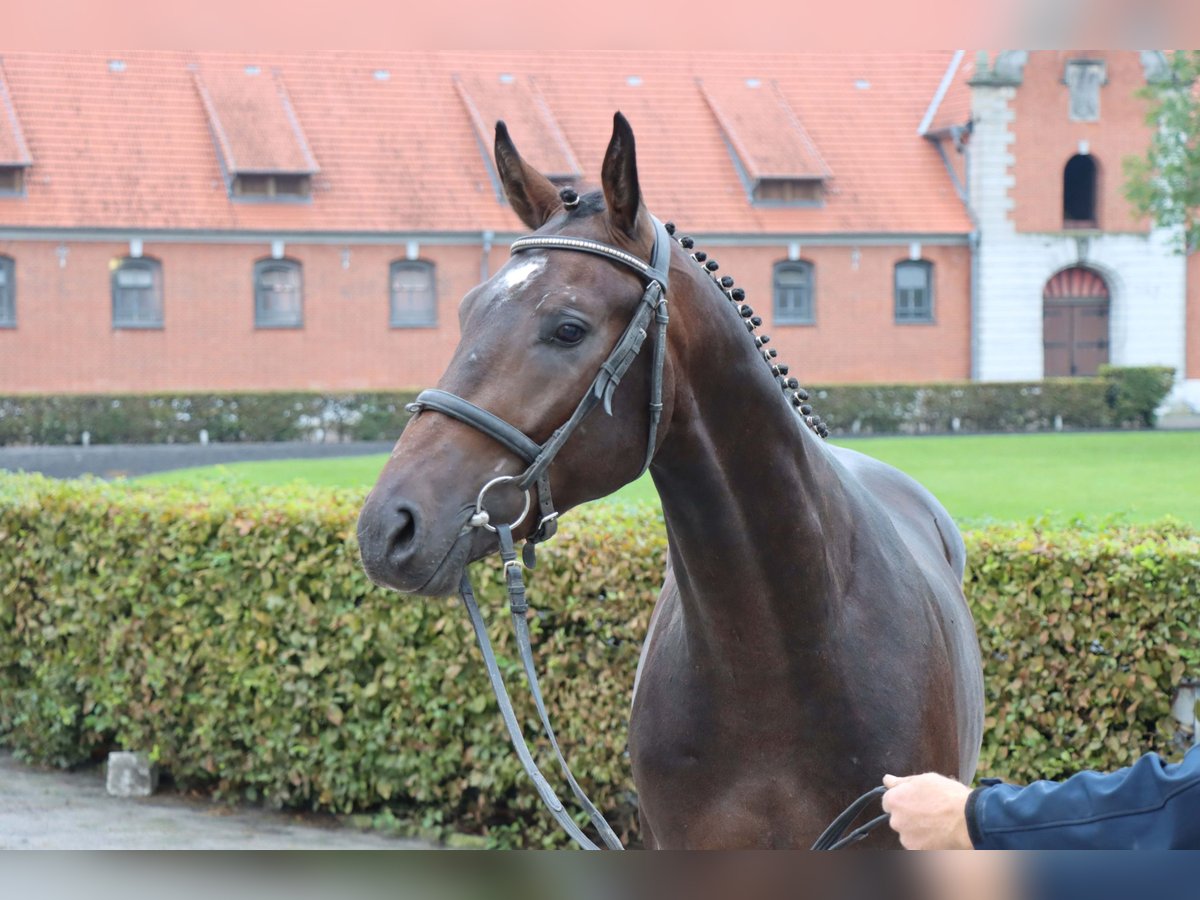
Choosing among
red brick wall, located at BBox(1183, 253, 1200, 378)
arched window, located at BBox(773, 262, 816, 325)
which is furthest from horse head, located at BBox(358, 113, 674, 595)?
red brick wall, located at BBox(1183, 253, 1200, 378)

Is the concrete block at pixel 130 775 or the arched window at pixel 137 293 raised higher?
the arched window at pixel 137 293

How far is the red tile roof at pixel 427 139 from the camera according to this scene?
31500mm

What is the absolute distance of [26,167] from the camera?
3083 centimetres

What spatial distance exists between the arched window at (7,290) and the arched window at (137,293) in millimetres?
2135

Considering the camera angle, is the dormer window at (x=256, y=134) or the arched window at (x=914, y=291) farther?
the arched window at (x=914, y=291)

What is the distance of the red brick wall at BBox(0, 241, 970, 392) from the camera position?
30.6 meters

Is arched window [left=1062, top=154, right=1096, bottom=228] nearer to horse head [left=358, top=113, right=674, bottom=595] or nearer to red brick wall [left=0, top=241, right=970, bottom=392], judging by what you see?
red brick wall [left=0, top=241, right=970, bottom=392]

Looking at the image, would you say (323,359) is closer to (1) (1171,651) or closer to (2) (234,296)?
(2) (234,296)

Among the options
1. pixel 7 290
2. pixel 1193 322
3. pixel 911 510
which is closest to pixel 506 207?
pixel 7 290

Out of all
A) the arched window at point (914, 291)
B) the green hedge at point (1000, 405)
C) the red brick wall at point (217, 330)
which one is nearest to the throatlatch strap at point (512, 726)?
the green hedge at point (1000, 405)

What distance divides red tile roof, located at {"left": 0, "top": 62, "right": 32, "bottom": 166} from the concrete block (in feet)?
86.7

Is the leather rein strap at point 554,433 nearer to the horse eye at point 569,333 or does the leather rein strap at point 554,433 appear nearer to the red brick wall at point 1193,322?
the horse eye at point 569,333

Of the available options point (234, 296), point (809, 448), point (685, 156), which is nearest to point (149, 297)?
point (234, 296)

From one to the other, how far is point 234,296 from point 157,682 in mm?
26010
